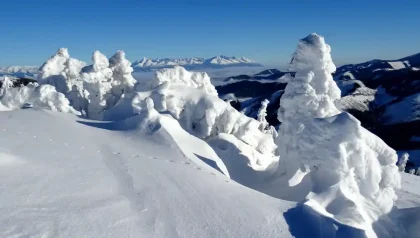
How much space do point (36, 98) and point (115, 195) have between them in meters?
19.8

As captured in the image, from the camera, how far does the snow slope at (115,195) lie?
11.1 meters

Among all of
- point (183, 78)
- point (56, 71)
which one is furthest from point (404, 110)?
point (56, 71)

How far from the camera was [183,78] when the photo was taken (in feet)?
101

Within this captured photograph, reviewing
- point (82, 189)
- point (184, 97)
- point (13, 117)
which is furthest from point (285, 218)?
point (13, 117)

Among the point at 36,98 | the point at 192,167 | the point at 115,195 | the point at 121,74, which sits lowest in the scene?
the point at 192,167

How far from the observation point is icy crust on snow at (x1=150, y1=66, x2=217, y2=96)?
3027cm

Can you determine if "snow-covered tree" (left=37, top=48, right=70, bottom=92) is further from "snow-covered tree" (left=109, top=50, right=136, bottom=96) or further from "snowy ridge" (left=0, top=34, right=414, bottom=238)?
"snow-covered tree" (left=109, top=50, right=136, bottom=96)

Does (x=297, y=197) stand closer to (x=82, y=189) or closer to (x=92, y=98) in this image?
(x=82, y=189)

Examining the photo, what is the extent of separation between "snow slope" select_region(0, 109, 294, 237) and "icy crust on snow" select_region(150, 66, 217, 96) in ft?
36.1

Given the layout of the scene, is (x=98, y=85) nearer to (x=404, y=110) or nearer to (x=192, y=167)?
(x=192, y=167)

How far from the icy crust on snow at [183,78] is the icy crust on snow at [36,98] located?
715 cm

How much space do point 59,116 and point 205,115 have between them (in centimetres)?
970

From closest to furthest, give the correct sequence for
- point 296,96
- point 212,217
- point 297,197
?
point 212,217 < point 297,197 < point 296,96

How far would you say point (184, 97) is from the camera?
90.2 ft
